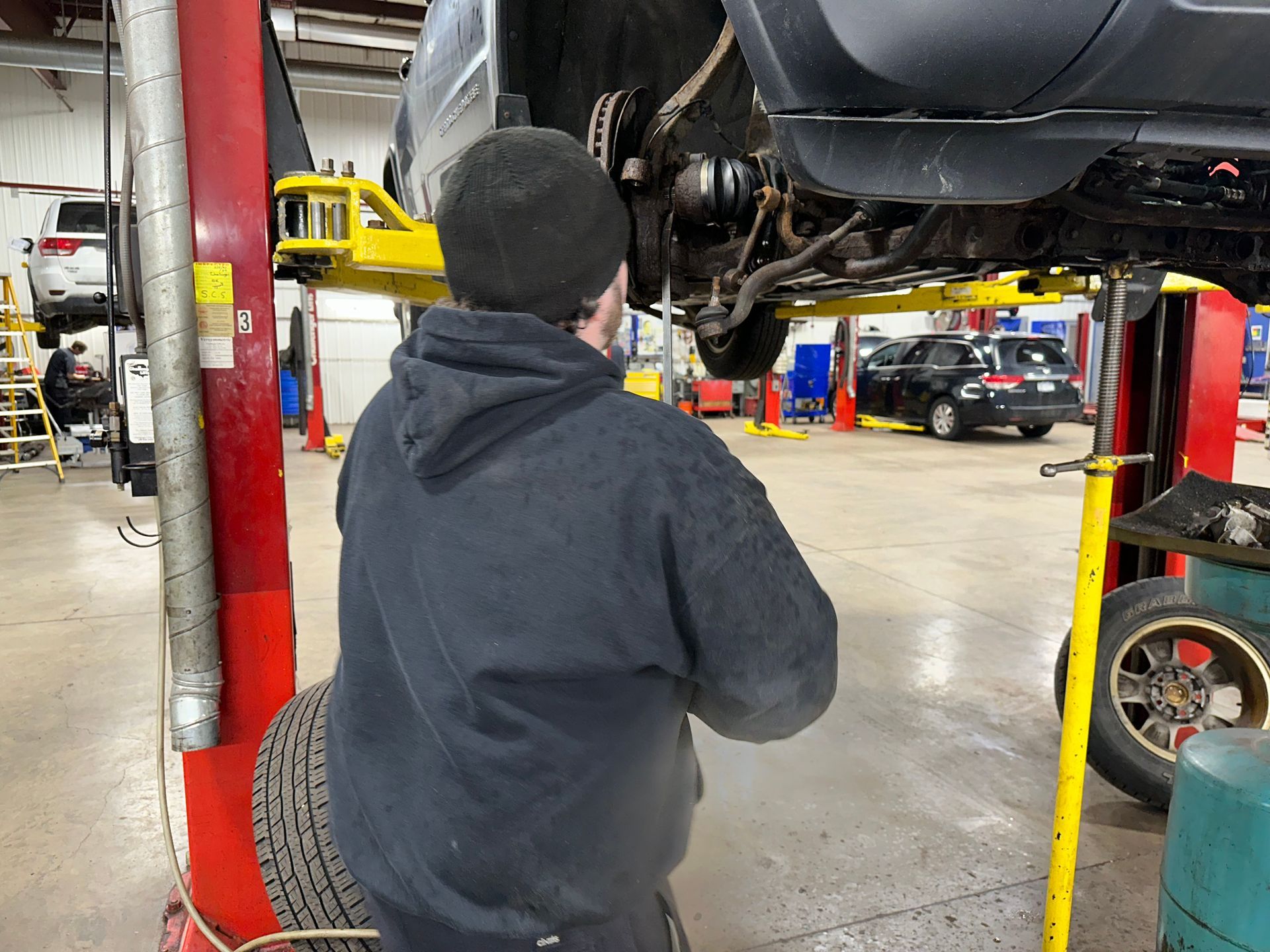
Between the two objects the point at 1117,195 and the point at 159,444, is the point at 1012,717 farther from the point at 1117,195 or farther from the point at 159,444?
the point at 159,444

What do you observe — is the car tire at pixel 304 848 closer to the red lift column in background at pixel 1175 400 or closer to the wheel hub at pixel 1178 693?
the wheel hub at pixel 1178 693

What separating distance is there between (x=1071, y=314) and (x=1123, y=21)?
49.5 ft

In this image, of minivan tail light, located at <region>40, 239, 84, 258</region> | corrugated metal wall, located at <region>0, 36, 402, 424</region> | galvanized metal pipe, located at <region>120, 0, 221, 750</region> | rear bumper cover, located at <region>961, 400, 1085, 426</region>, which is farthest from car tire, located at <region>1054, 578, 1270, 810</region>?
corrugated metal wall, located at <region>0, 36, 402, 424</region>

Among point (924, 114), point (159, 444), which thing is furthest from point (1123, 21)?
point (159, 444)

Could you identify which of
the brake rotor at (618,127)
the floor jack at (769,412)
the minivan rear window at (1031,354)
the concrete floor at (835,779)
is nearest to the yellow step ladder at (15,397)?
the concrete floor at (835,779)

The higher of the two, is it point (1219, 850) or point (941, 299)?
point (941, 299)

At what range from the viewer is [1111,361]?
5.11 feet

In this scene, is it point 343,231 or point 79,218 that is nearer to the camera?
point 343,231

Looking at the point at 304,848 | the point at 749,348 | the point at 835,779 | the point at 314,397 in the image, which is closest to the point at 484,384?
the point at 304,848

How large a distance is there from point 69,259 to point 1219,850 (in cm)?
910

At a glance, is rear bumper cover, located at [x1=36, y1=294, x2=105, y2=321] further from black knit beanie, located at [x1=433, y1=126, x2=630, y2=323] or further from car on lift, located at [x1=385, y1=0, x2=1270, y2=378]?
black knit beanie, located at [x1=433, y1=126, x2=630, y2=323]

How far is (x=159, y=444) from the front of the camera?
145 centimetres

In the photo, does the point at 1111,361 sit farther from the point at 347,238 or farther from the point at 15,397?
the point at 15,397

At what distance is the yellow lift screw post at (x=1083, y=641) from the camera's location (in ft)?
5.04
